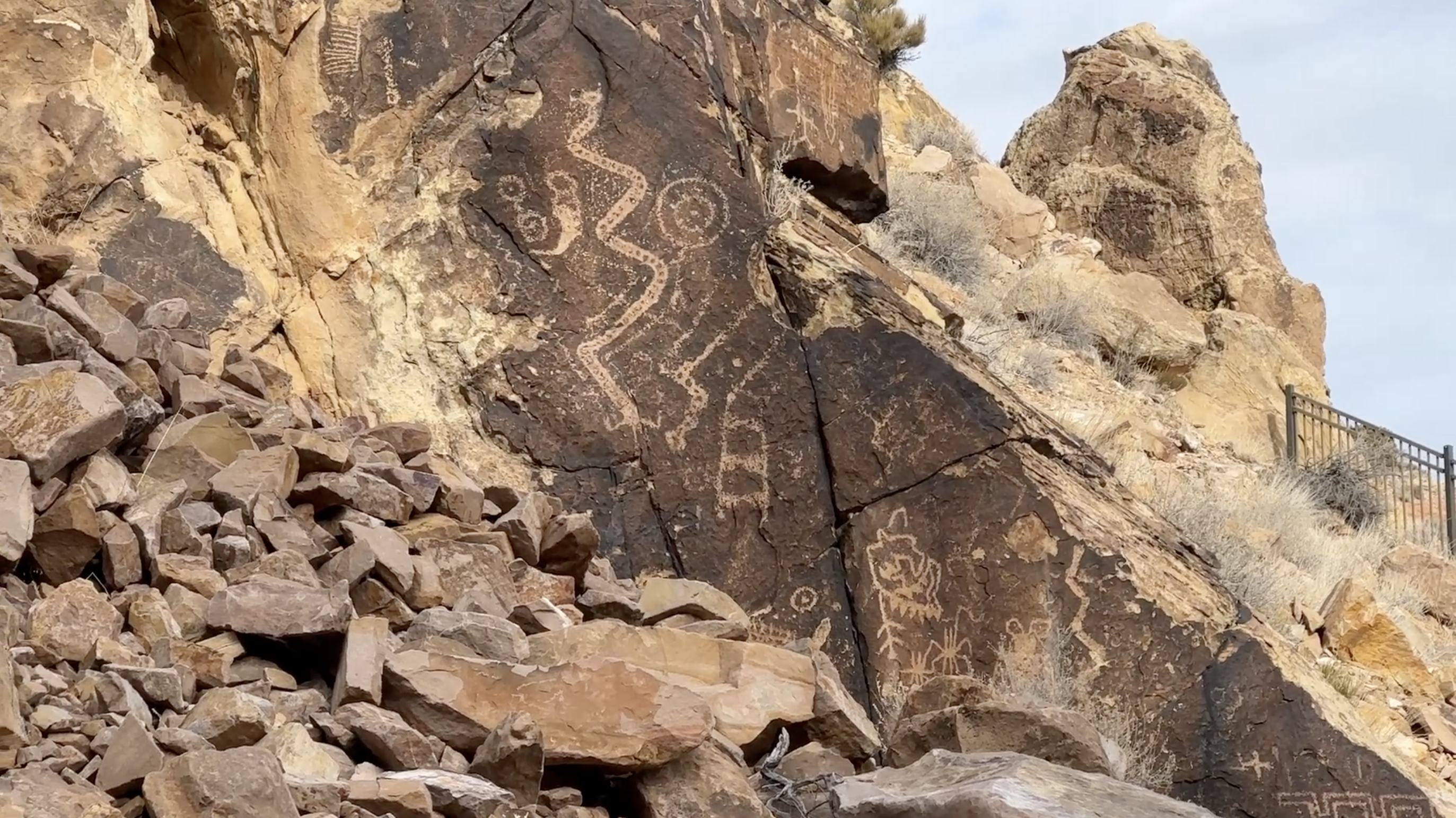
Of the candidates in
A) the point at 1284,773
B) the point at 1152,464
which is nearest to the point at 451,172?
the point at 1284,773

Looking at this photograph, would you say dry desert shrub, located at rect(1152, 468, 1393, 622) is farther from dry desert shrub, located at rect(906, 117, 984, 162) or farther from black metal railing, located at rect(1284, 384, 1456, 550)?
dry desert shrub, located at rect(906, 117, 984, 162)

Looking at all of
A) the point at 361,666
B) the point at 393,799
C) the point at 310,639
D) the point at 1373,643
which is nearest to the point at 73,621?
the point at 310,639

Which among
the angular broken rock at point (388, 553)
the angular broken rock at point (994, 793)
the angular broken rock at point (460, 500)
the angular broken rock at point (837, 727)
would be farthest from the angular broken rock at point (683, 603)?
the angular broken rock at point (994, 793)

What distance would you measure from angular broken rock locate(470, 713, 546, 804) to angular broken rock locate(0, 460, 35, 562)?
3.48ft

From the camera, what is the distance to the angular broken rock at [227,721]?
107 inches

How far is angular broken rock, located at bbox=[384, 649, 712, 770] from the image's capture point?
3.09 m

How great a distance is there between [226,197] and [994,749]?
3.40 meters

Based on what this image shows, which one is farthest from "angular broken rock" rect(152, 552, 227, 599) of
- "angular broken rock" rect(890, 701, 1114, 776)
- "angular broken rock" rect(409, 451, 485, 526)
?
"angular broken rock" rect(890, 701, 1114, 776)

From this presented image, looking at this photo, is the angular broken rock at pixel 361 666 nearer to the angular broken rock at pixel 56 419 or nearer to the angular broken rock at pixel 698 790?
the angular broken rock at pixel 698 790

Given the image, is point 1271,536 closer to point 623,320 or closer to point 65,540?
point 623,320

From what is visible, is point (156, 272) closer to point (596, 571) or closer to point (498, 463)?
point (498, 463)

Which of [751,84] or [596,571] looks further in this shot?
[751,84]

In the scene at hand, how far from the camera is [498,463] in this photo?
516 centimetres

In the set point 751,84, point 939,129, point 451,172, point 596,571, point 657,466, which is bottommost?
point 596,571
